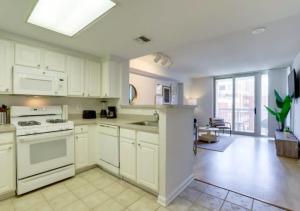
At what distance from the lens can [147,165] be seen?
2.04 m

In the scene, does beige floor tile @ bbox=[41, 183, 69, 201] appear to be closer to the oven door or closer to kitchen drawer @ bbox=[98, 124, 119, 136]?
the oven door

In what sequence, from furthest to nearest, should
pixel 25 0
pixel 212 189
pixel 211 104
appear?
pixel 211 104 → pixel 212 189 → pixel 25 0

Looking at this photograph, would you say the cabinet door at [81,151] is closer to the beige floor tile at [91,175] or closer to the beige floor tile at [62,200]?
the beige floor tile at [91,175]

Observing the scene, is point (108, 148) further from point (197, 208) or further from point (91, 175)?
point (197, 208)

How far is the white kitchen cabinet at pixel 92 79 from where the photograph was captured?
3123 millimetres

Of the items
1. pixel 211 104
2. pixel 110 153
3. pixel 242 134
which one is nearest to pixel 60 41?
pixel 110 153

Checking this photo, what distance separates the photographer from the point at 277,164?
10.3 feet

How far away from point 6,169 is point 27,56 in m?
1.59

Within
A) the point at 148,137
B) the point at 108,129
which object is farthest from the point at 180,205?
the point at 108,129

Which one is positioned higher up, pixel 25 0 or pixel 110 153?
pixel 25 0

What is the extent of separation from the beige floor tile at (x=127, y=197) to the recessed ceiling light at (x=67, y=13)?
2.25 metres

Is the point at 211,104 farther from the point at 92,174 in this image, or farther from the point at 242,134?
the point at 92,174

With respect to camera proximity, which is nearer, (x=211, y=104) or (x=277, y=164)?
(x=277, y=164)

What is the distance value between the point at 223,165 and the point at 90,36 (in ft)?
10.8
